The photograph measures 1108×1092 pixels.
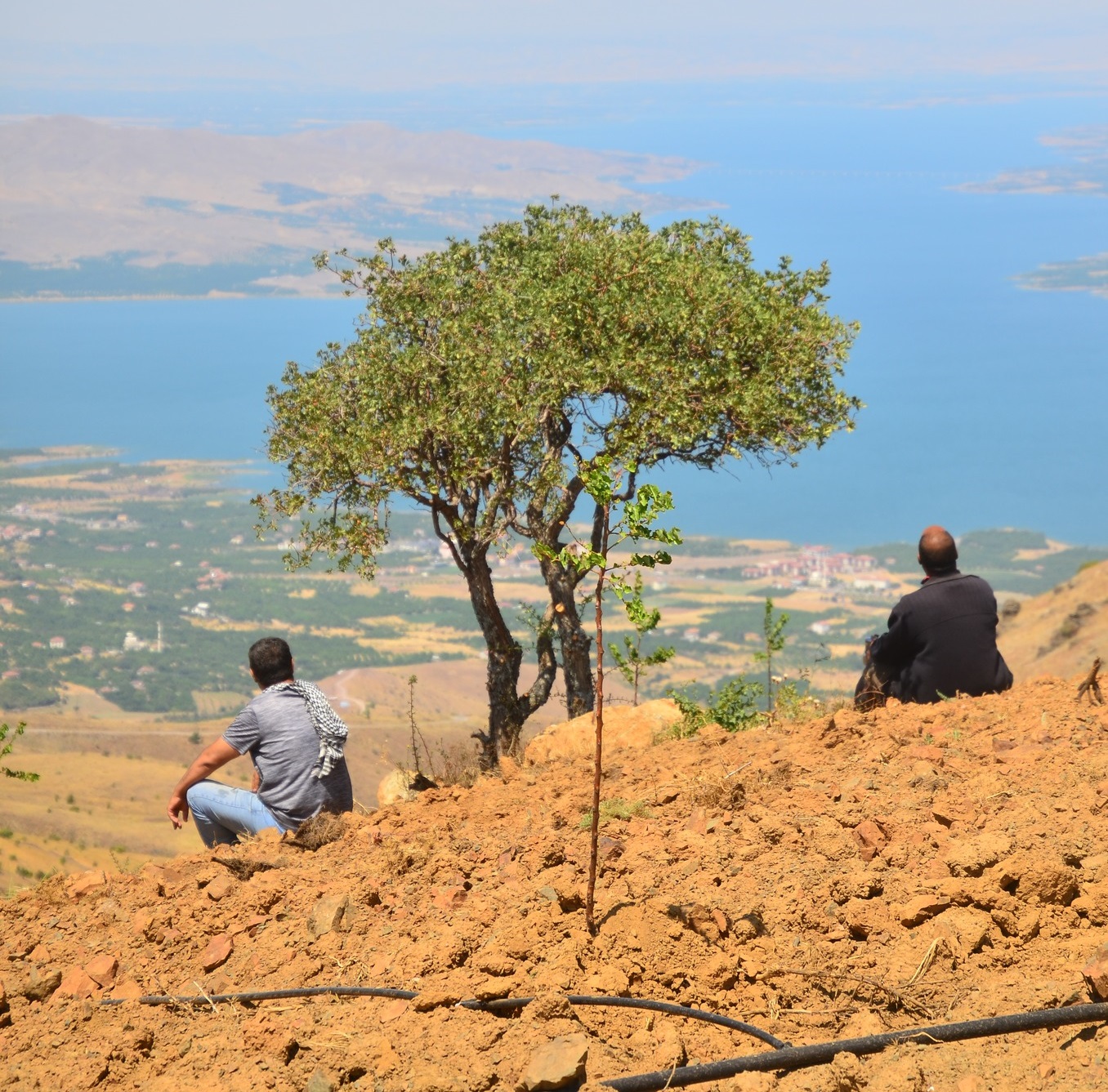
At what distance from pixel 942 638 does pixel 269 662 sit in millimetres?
4237

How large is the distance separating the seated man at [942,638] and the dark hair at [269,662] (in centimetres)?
373

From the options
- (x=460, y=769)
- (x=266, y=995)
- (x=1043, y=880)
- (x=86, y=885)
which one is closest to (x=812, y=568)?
(x=460, y=769)

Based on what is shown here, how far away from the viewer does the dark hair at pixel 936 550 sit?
25.8 feet

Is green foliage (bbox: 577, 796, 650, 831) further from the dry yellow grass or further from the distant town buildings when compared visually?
the distant town buildings

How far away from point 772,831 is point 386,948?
1.81 m

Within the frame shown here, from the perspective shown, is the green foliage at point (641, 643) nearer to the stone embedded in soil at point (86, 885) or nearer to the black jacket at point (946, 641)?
the black jacket at point (946, 641)

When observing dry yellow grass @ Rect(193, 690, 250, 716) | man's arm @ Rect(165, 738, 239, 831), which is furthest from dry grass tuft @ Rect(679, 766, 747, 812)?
dry yellow grass @ Rect(193, 690, 250, 716)

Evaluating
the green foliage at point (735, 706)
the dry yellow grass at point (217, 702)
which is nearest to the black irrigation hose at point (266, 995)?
the green foliage at point (735, 706)

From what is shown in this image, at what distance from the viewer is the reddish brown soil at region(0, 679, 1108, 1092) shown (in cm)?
425

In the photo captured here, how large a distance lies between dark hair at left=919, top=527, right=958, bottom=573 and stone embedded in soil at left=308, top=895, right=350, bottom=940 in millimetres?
4284

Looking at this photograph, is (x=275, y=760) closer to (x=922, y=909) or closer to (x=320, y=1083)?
(x=320, y=1083)

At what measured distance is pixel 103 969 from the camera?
5.45 meters

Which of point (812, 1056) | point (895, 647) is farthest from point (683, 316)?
point (812, 1056)

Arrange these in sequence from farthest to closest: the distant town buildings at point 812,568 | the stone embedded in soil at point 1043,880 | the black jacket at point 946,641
Result: the distant town buildings at point 812,568 → the black jacket at point 946,641 → the stone embedded in soil at point 1043,880
